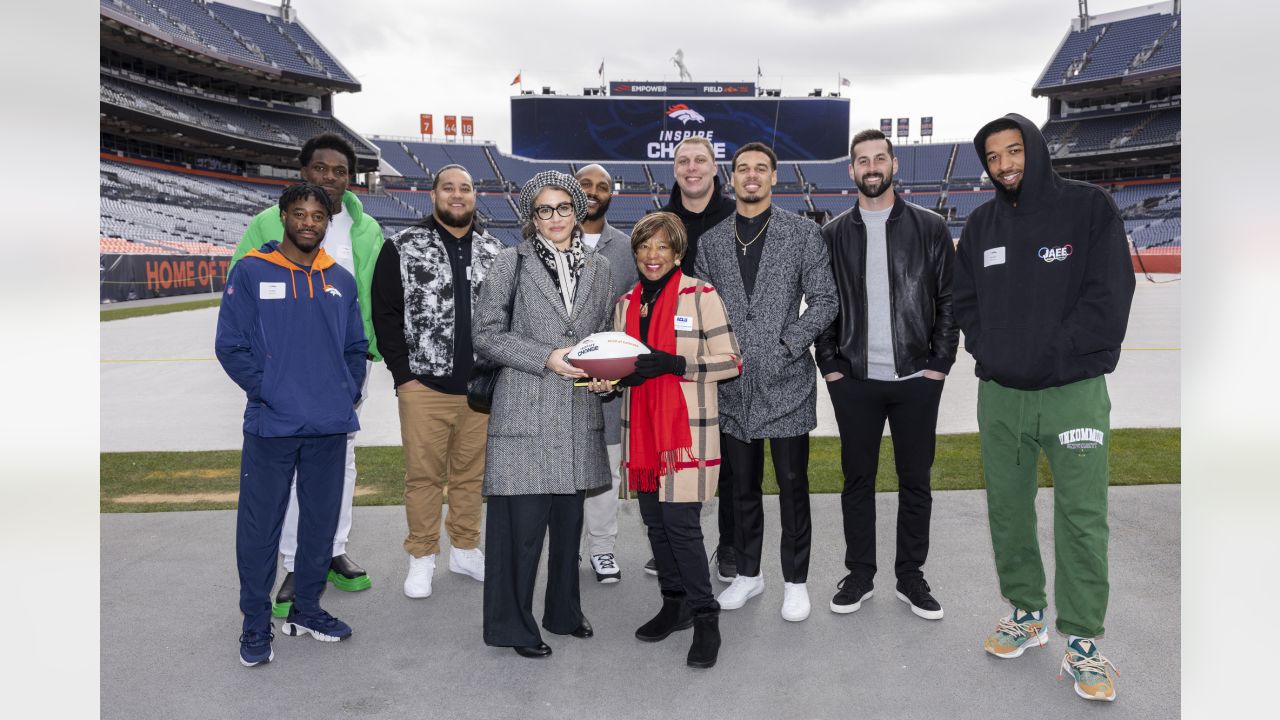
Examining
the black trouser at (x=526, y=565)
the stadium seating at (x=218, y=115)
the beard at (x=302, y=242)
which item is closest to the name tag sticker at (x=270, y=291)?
the beard at (x=302, y=242)

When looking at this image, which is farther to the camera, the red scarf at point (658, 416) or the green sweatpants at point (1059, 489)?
the red scarf at point (658, 416)

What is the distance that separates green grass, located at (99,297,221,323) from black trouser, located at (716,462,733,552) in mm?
17096

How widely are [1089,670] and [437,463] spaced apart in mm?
2979

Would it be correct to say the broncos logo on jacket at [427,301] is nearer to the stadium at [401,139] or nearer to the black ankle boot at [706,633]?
the black ankle boot at [706,633]

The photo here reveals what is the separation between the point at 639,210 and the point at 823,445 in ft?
155

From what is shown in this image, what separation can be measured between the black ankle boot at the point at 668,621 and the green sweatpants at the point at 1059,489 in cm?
Result: 135

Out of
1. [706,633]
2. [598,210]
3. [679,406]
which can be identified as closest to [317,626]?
[706,633]

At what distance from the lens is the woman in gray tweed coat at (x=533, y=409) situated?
3.32m

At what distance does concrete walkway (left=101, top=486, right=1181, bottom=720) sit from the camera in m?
2.86

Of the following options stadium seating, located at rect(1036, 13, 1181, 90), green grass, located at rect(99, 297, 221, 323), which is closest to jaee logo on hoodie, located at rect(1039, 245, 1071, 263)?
green grass, located at rect(99, 297, 221, 323)

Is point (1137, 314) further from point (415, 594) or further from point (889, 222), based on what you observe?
point (415, 594)
